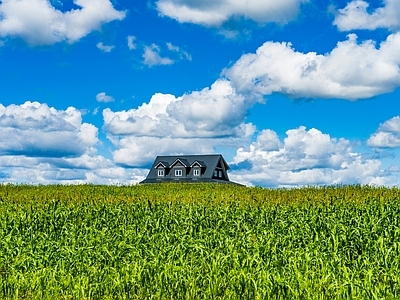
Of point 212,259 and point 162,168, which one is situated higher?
point 162,168

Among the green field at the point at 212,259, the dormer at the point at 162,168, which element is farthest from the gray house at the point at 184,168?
the green field at the point at 212,259

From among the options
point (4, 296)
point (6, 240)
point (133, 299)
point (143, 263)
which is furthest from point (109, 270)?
point (6, 240)

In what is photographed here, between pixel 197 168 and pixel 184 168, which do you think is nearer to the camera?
pixel 197 168

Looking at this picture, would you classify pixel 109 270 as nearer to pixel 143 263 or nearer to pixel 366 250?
pixel 143 263

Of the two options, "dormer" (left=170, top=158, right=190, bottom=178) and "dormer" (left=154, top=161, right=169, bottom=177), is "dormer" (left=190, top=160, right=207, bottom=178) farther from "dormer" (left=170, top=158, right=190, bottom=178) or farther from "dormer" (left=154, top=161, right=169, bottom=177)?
"dormer" (left=154, top=161, right=169, bottom=177)

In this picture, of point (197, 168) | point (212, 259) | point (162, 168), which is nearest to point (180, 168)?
point (197, 168)

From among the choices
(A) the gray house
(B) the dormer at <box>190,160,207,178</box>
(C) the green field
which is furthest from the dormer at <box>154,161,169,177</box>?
(C) the green field

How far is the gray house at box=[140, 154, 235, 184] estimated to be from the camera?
223 feet

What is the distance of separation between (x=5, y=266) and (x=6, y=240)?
1741 millimetres

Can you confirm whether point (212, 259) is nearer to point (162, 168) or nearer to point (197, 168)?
point (197, 168)

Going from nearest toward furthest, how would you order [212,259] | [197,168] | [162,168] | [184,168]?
[212,259] < [197,168] < [184,168] < [162,168]

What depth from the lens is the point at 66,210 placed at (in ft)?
64.0

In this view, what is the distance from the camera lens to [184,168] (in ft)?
226

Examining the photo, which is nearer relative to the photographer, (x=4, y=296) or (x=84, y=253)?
(x=4, y=296)
